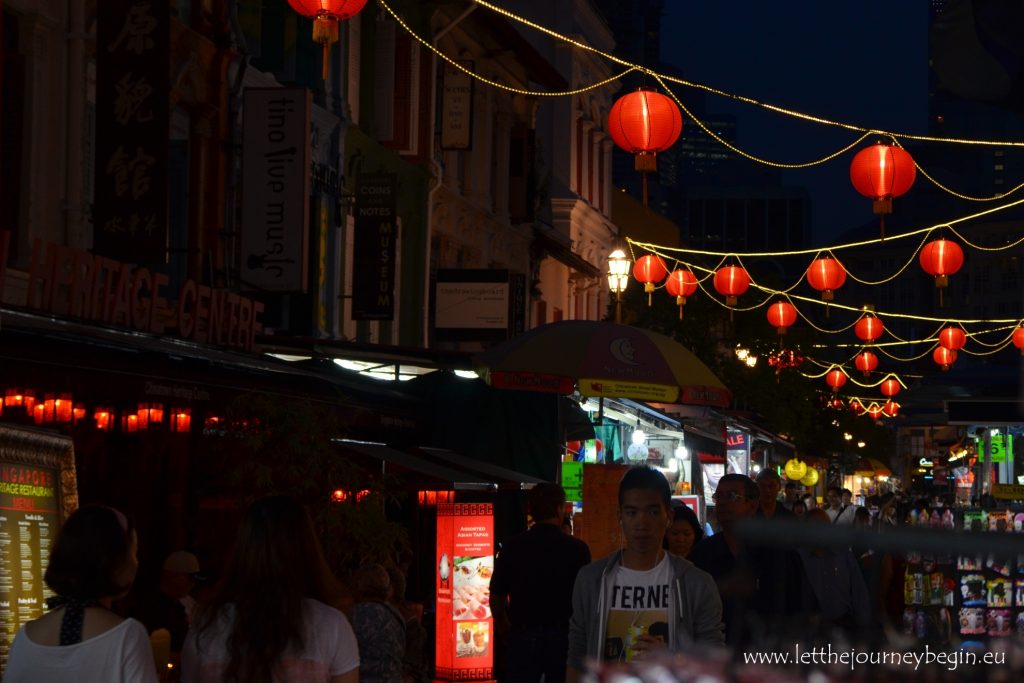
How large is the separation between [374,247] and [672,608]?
17.3 meters

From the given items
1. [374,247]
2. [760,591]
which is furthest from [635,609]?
[374,247]

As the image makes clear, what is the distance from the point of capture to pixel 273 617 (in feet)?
18.2

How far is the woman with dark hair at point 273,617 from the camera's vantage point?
555 cm

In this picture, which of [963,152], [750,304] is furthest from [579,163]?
[963,152]

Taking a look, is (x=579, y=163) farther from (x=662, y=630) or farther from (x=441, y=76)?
(x=662, y=630)

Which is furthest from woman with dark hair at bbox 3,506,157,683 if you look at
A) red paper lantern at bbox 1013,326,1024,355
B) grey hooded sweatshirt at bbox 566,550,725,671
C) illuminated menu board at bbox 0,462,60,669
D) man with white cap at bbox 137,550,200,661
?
red paper lantern at bbox 1013,326,1024,355

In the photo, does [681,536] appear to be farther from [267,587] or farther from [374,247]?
[374,247]

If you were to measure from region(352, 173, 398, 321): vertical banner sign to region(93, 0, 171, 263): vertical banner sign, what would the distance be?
29.2ft

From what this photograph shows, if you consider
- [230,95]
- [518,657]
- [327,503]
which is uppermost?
[230,95]

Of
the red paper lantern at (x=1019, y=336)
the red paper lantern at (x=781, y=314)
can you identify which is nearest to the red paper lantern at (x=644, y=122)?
the red paper lantern at (x=1019, y=336)

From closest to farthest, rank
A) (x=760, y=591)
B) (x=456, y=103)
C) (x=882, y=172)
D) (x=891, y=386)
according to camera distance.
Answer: (x=760, y=591) → (x=882, y=172) → (x=456, y=103) → (x=891, y=386)

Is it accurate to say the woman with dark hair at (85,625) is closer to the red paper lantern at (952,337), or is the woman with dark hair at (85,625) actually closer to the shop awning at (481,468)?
the shop awning at (481,468)

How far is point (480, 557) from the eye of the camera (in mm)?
16609

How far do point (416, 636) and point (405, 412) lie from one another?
8.22 metres
